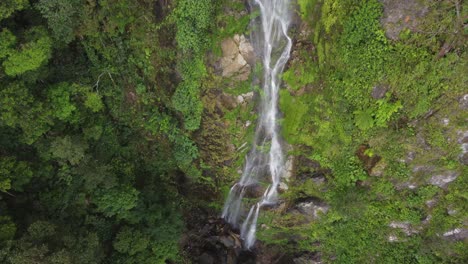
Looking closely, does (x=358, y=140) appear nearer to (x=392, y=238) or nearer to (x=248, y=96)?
(x=248, y=96)

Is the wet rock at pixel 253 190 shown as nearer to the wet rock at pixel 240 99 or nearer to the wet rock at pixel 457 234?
the wet rock at pixel 240 99

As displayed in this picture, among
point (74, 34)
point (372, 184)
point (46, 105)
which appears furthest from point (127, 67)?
point (372, 184)

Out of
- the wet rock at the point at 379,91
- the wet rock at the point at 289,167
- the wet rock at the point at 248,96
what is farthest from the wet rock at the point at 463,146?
the wet rock at the point at 248,96

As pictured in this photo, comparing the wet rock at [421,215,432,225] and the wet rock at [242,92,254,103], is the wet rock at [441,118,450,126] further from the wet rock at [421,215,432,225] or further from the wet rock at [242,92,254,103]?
the wet rock at [242,92,254,103]

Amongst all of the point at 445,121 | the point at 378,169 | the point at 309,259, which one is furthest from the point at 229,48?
the point at 309,259

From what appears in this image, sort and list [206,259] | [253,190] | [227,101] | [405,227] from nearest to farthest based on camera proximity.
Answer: [227,101], [405,227], [253,190], [206,259]

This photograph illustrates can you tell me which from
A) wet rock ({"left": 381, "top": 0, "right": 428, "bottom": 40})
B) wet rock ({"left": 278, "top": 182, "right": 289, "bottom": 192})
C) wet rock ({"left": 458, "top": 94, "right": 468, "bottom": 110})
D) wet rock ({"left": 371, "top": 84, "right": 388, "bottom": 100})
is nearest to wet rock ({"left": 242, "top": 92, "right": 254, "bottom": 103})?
wet rock ({"left": 278, "top": 182, "right": 289, "bottom": 192})

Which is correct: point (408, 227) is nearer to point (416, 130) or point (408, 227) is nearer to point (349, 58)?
point (416, 130)
